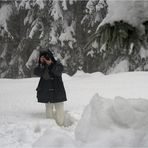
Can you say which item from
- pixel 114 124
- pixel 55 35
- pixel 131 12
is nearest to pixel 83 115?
pixel 114 124

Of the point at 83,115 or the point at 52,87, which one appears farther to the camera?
the point at 52,87

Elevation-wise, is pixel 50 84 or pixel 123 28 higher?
pixel 123 28

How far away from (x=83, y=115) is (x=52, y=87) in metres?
3.83

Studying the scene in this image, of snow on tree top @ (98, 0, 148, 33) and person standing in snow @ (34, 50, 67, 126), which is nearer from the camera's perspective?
snow on tree top @ (98, 0, 148, 33)

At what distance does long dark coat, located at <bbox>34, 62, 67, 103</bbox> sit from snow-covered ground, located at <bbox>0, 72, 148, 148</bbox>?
0.43 meters

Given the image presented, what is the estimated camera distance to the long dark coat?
10091 millimetres

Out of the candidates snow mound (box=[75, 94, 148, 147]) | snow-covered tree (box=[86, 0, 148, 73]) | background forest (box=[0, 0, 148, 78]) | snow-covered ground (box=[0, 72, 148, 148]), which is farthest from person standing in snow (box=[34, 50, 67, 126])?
background forest (box=[0, 0, 148, 78])

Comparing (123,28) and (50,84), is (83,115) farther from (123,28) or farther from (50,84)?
(50,84)

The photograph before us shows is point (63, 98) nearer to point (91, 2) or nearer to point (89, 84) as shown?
point (89, 84)

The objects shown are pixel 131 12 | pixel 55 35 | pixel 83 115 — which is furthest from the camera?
pixel 55 35

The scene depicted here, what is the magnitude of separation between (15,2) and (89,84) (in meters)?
11.5

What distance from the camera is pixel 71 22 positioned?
81.7 feet

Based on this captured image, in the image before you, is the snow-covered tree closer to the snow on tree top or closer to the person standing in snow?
the snow on tree top

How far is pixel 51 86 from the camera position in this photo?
33.4 ft
